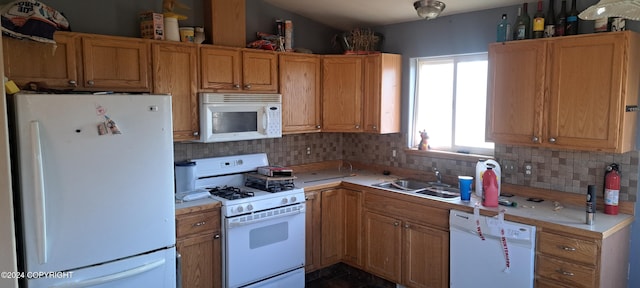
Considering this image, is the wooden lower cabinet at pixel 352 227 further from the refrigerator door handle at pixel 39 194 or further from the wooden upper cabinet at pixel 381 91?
the refrigerator door handle at pixel 39 194

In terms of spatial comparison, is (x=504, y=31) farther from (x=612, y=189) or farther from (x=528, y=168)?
(x=612, y=189)

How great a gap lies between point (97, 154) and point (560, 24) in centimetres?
297

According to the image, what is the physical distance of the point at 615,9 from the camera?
159 centimetres

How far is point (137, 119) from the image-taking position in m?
2.53

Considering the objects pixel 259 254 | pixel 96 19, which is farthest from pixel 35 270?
pixel 96 19

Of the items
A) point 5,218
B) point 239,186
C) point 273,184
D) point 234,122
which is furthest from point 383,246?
point 5,218

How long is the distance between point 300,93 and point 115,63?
158 centimetres

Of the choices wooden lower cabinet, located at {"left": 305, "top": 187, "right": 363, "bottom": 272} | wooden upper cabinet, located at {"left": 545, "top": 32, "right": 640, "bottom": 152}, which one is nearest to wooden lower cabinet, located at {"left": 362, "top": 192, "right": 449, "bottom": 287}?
wooden lower cabinet, located at {"left": 305, "top": 187, "right": 363, "bottom": 272}

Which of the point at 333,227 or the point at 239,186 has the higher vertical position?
the point at 239,186

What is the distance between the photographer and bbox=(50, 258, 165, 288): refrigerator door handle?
2.40 meters


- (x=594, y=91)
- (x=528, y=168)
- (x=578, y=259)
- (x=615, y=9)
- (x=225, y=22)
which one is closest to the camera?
(x=615, y=9)

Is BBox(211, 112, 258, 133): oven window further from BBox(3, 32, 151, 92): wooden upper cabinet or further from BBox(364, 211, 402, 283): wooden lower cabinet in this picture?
BBox(364, 211, 402, 283): wooden lower cabinet

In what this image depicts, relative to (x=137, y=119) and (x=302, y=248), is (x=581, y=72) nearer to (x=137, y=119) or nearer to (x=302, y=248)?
(x=302, y=248)

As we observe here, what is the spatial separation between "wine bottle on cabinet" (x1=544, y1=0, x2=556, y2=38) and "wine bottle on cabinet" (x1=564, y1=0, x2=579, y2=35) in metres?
0.08
